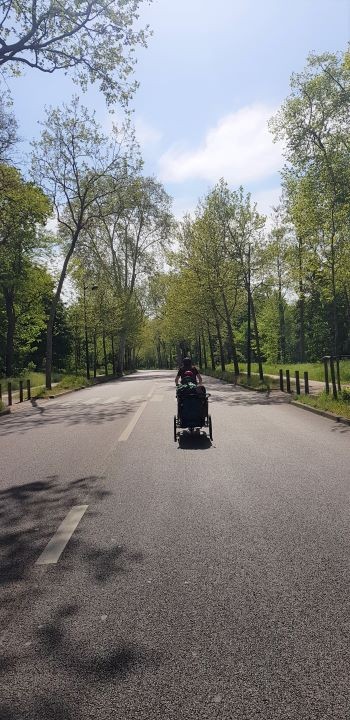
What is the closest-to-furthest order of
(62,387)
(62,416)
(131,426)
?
1. (131,426)
2. (62,416)
3. (62,387)

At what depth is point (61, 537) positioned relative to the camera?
4.92 metres

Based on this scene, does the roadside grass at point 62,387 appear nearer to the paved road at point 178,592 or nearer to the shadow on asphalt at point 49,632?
the paved road at point 178,592

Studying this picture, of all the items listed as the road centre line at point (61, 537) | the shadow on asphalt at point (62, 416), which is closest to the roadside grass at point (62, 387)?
the shadow on asphalt at point (62, 416)

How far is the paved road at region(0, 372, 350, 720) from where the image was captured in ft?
8.38

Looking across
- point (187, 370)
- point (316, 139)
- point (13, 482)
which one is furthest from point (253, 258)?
point (13, 482)

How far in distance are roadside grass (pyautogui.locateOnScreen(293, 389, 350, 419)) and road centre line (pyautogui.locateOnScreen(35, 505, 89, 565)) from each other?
859cm

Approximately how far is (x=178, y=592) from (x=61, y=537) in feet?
5.44

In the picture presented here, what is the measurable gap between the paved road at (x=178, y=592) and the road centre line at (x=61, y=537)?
0.14ft

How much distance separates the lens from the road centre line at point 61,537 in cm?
439

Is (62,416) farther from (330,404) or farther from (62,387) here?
(62,387)

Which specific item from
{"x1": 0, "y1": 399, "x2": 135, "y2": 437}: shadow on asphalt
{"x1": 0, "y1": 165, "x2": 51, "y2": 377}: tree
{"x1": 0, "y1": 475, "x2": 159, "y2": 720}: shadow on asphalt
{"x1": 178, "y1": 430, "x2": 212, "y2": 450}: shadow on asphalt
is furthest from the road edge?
{"x1": 0, "y1": 165, "x2": 51, "y2": 377}: tree

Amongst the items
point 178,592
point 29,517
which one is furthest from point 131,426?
point 178,592

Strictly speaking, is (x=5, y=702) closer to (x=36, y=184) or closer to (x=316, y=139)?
(x=316, y=139)

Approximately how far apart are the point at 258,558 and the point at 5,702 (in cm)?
223
